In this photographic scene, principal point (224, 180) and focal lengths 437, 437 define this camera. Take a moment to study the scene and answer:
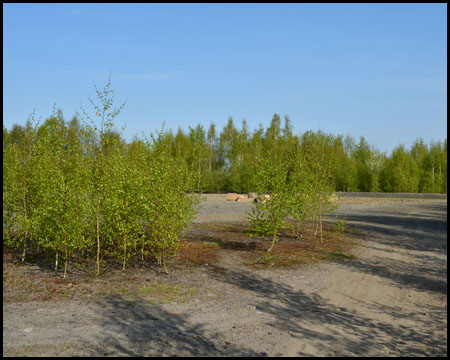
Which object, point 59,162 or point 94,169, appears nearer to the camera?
point 94,169

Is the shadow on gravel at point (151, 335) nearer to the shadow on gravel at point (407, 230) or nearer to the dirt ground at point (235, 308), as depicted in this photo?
the dirt ground at point (235, 308)

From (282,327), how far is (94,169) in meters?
5.58

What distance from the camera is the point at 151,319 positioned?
24.2 ft

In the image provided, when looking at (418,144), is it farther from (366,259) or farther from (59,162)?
(59,162)

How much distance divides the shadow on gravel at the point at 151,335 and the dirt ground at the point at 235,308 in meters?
0.02

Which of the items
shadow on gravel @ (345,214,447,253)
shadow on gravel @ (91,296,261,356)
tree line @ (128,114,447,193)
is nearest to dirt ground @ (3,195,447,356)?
shadow on gravel @ (91,296,261,356)

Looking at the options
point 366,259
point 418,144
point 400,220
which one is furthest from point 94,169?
point 418,144

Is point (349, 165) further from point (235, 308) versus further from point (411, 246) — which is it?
point (235, 308)

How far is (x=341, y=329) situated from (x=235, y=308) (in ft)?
6.55

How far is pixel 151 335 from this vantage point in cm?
661

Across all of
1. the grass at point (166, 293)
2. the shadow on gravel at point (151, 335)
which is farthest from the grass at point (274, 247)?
the shadow on gravel at point (151, 335)

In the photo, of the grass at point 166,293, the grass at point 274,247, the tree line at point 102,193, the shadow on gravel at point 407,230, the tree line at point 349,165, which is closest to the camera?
the grass at point 166,293

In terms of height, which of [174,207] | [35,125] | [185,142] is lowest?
[174,207]

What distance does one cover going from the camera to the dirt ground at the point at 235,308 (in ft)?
20.4
